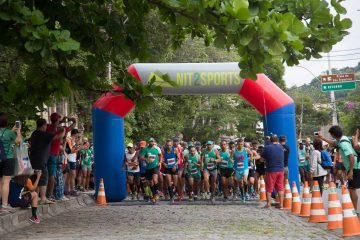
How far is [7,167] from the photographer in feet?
31.3

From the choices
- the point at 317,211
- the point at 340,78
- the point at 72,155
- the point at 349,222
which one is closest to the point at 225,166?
the point at 72,155

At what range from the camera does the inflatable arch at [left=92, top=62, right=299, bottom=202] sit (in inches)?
604

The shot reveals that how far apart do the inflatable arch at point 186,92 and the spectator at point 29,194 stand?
15.6 ft

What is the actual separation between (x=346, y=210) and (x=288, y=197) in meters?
5.13

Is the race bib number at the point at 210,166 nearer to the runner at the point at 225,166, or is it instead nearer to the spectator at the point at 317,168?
the runner at the point at 225,166

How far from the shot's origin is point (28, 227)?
33.3 ft

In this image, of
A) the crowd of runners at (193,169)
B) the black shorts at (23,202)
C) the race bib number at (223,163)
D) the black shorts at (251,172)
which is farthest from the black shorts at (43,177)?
the black shorts at (251,172)

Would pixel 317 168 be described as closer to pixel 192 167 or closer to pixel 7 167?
pixel 192 167

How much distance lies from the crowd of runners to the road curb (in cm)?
163

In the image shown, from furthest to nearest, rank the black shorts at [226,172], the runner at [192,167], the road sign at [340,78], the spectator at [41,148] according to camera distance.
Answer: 1. the road sign at [340,78]
2. the black shorts at [226,172]
3. the runner at [192,167]
4. the spectator at [41,148]

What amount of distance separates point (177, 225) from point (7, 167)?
3019mm

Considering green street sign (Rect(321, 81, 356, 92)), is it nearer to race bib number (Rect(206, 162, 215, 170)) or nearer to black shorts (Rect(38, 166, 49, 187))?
race bib number (Rect(206, 162, 215, 170))

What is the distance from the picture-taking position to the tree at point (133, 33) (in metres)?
6.11

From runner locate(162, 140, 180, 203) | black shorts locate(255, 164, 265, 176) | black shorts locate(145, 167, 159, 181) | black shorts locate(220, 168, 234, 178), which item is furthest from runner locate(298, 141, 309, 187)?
black shorts locate(145, 167, 159, 181)
